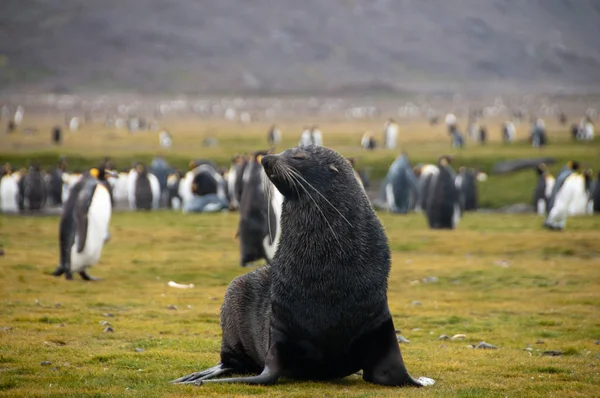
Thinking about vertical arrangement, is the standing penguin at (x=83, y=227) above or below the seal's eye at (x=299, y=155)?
below

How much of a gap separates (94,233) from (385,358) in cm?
901

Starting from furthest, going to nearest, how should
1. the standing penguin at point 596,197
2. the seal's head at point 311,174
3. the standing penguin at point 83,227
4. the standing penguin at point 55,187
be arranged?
1. the standing penguin at point 55,187
2. the standing penguin at point 596,197
3. the standing penguin at point 83,227
4. the seal's head at point 311,174

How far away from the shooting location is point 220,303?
492 inches

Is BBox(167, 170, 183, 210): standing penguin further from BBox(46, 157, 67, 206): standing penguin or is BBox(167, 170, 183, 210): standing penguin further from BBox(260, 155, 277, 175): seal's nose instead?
BBox(260, 155, 277, 175): seal's nose

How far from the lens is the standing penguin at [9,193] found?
3169 centimetres

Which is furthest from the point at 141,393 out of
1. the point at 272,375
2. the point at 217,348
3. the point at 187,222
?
the point at 187,222

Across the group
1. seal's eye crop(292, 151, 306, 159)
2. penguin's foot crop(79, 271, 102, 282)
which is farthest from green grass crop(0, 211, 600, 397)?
seal's eye crop(292, 151, 306, 159)

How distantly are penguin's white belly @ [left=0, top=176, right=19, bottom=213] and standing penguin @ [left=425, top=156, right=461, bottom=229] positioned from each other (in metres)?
14.9

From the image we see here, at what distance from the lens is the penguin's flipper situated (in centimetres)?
1455

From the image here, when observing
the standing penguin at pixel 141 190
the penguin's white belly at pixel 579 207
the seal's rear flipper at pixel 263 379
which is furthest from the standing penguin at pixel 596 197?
the seal's rear flipper at pixel 263 379

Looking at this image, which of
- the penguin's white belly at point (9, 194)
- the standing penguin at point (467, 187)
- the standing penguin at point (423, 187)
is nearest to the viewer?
the penguin's white belly at point (9, 194)

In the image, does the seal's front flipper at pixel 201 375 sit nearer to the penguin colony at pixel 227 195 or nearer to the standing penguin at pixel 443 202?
the penguin colony at pixel 227 195

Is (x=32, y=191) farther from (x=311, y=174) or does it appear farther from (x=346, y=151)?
(x=311, y=174)

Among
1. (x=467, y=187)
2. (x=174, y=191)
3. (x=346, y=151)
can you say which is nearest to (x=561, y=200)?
(x=467, y=187)
